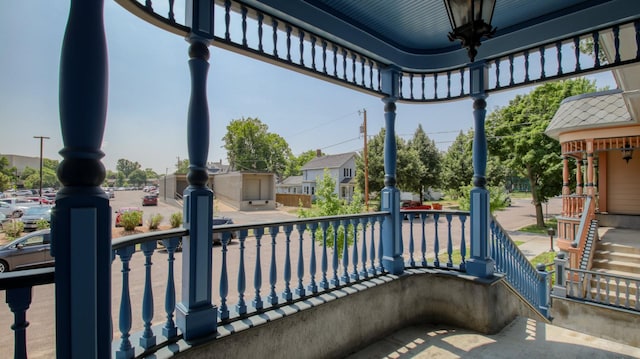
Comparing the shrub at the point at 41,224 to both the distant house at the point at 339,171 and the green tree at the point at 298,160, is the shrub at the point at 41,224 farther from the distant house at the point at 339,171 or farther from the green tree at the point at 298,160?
the green tree at the point at 298,160

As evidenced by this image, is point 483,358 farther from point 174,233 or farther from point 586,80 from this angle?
point 586,80

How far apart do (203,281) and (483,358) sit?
8.24 feet

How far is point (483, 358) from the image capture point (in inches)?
108

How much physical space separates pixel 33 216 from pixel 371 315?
9.34 meters

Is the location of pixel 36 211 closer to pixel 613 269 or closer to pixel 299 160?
pixel 613 269

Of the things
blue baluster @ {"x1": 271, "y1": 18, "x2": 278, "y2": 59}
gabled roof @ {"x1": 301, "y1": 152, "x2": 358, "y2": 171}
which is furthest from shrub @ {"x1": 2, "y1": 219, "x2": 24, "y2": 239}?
gabled roof @ {"x1": 301, "y1": 152, "x2": 358, "y2": 171}

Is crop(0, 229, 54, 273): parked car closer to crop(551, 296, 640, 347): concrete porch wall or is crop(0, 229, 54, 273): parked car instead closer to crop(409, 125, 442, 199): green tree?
crop(551, 296, 640, 347): concrete porch wall

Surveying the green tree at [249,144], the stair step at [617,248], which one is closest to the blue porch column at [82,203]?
the stair step at [617,248]

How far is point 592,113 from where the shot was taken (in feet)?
26.2

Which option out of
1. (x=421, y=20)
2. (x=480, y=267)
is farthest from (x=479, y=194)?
(x=421, y=20)


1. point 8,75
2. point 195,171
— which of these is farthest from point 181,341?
point 8,75

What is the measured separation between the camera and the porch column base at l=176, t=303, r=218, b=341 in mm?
1969

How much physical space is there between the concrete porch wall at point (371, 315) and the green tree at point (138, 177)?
4879cm

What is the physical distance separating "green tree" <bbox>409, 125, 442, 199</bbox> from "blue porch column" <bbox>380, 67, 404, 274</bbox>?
20.2m
